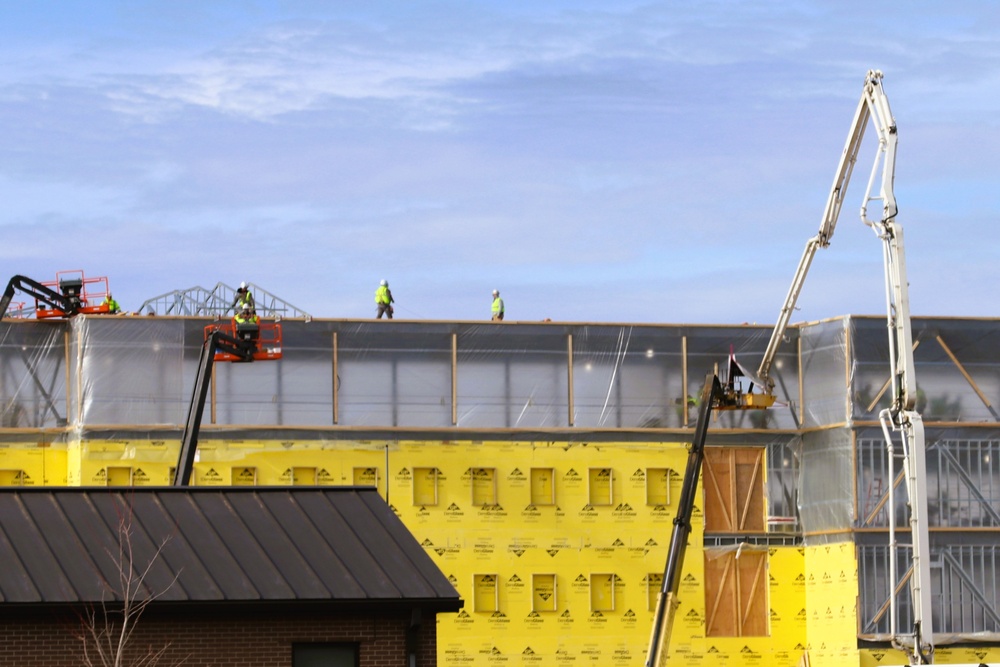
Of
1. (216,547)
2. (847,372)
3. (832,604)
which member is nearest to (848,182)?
(847,372)

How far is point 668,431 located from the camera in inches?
2280

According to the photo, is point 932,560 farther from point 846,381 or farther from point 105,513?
point 105,513

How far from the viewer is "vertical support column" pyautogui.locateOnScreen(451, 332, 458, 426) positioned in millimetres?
→ 57156

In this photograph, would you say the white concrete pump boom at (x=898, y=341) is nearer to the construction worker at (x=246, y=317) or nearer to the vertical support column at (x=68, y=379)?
the construction worker at (x=246, y=317)

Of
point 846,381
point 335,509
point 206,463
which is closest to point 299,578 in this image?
point 335,509

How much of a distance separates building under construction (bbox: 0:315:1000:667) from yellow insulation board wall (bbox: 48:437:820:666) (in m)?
0.07

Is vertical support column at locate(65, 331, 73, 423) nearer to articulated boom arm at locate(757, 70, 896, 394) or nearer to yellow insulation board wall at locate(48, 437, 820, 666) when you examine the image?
yellow insulation board wall at locate(48, 437, 820, 666)

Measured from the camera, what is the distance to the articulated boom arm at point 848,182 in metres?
44.7

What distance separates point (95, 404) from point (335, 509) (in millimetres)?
25355

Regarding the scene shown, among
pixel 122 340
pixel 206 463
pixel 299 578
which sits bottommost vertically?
pixel 299 578

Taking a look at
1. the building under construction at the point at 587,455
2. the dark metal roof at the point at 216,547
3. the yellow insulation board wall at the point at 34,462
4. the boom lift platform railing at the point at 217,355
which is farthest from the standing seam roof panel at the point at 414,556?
the yellow insulation board wall at the point at 34,462

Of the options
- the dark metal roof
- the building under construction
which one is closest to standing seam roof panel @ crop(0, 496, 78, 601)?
the dark metal roof

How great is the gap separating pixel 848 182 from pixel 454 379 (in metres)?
13.9

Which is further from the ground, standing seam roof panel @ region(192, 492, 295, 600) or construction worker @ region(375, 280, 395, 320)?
construction worker @ region(375, 280, 395, 320)
